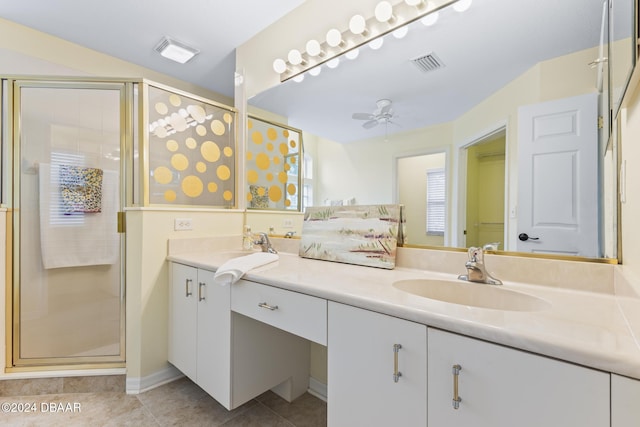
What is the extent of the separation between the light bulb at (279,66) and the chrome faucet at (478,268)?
1.67 metres

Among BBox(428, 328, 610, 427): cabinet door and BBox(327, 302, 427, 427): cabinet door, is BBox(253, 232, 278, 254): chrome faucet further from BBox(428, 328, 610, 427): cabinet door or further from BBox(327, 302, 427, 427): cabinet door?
BBox(428, 328, 610, 427): cabinet door

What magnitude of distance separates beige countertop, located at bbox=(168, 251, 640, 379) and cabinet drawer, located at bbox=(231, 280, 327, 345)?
38 millimetres

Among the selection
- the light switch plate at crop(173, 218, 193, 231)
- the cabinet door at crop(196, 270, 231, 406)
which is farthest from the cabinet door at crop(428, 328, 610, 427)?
the light switch plate at crop(173, 218, 193, 231)

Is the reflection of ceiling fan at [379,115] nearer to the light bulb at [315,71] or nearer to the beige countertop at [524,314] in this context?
the light bulb at [315,71]

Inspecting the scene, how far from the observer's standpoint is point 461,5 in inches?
49.5

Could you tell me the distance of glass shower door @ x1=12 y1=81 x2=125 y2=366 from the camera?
195 cm

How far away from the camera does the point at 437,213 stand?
133cm

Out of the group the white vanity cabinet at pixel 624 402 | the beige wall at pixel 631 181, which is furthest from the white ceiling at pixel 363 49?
the white vanity cabinet at pixel 624 402

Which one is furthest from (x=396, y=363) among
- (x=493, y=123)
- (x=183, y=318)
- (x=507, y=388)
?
(x=183, y=318)

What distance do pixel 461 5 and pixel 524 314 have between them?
128 cm

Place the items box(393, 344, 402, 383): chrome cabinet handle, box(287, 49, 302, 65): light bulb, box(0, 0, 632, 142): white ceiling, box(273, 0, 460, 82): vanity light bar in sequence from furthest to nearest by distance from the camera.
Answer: box(287, 49, 302, 65): light bulb, box(273, 0, 460, 82): vanity light bar, box(0, 0, 632, 142): white ceiling, box(393, 344, 402, 383): chrome cabinet handle

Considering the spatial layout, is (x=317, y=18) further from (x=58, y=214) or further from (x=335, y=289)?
(x=58, y=214)

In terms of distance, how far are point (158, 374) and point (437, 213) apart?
1.88 metres

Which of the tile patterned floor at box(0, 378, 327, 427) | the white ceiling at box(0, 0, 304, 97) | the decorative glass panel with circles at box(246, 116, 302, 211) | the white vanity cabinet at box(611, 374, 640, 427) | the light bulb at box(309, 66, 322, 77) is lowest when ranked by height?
the tile patterned floor at box(0, 378, 327, 427)
